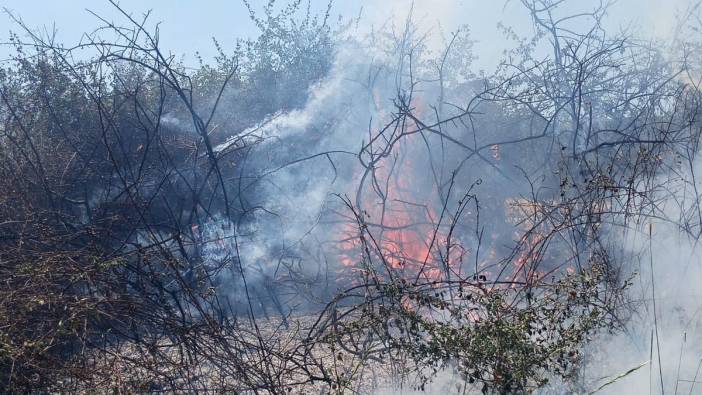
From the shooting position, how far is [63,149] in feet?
24.7

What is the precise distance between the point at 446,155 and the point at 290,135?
2445 mm

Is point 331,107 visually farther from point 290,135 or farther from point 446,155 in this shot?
point 446,155

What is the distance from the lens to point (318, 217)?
793 cm

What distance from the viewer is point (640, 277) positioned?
18.3 feet

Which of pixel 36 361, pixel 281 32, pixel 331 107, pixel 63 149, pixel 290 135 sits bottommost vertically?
pixel 36 361

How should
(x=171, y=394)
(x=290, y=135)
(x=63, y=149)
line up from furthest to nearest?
(x=290, y=135), (x=63, y=149), (x=171, y=394)

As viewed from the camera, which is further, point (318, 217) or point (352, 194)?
point (352, 194)

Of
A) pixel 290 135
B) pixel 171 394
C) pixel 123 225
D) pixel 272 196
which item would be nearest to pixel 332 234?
pixel 272 196

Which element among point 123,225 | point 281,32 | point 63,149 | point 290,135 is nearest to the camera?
point 123,225

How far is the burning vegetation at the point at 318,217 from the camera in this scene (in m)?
4.41

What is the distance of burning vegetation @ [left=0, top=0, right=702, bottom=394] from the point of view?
4.41 metres

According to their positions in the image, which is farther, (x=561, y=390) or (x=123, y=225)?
(x=123, y=225)

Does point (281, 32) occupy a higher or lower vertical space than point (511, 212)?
higher

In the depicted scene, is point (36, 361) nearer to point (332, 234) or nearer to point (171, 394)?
point (171, 394)
